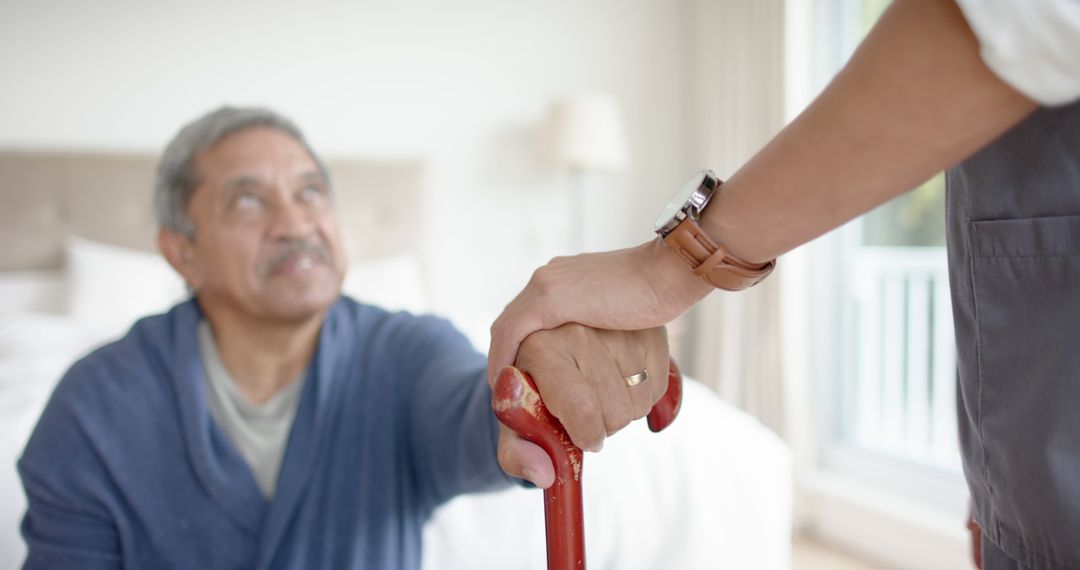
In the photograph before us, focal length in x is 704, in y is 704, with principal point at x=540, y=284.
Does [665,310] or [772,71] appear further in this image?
[772,71]

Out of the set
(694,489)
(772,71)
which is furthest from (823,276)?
(694,489)

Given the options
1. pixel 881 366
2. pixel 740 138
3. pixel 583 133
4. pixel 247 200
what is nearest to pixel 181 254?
pixel 247 200

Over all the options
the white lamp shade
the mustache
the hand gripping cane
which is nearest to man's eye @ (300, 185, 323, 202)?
the mustache

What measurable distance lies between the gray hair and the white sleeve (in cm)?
119

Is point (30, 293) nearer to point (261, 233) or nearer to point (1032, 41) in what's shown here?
point (261, 233)

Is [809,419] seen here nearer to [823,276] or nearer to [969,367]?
[823,276]

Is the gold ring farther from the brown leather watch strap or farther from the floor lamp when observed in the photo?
the floor lamp

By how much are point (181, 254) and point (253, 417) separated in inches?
14.1

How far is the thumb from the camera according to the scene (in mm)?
696

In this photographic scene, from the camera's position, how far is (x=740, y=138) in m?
3.27

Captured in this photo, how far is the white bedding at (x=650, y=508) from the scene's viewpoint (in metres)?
1.31

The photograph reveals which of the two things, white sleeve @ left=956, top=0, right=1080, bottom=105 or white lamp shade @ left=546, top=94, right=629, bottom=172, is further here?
white lamp shade @ left=546, top=94, right=629, bottom=172

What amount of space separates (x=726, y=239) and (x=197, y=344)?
3.36 feet

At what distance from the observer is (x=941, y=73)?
44 centimetres
